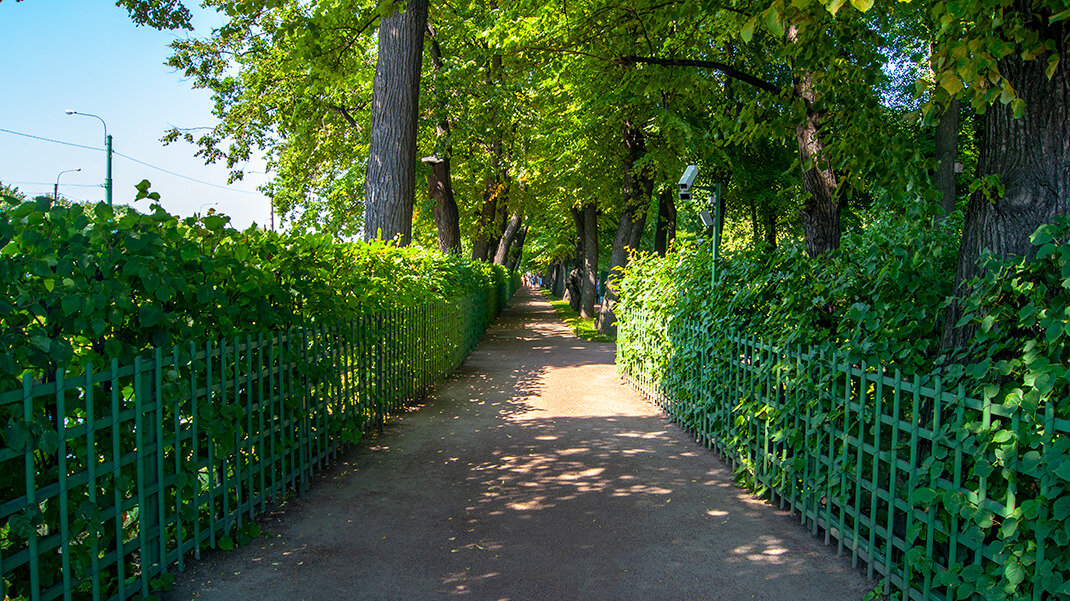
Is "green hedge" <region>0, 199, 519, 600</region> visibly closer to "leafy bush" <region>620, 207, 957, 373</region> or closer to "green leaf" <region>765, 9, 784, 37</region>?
"green leaf" <region>765, 9, 784, 37</region>

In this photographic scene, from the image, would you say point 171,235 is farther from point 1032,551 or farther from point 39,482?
point 1032,551

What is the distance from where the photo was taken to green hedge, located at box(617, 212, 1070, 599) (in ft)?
9.76

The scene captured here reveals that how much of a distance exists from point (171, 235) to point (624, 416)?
6.39m

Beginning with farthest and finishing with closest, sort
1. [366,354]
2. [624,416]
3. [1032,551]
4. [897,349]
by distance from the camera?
[624,416]
[366,354]
[897,349]
[1032,551]

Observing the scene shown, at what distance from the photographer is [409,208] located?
38.6ft

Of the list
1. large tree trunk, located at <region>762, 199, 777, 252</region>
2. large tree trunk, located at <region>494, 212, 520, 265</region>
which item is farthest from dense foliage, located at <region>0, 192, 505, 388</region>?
large tree trunk, located at <region>494, 212, 520, 265</region>

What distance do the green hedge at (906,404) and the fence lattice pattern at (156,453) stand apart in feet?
11.8

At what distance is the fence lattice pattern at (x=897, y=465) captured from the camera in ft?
9.73

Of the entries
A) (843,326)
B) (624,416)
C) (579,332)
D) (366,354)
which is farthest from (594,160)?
(843,326)

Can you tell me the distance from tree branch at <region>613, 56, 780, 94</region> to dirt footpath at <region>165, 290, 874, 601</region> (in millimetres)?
4282

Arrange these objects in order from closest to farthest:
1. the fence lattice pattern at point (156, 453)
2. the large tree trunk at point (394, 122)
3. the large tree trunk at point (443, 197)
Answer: the fence lattice pattern at point (156, 453) < the large tree trunk at point (394, 122) < the large tree trunk at point (443, 197)

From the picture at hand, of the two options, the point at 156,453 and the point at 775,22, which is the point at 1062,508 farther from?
the point at 156,453

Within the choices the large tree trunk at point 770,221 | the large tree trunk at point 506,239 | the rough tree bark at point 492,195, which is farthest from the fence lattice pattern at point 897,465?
the large tree trunk at point 506,239

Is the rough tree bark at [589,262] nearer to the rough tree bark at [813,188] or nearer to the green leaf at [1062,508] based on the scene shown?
the rough tree bark at [813,188]
